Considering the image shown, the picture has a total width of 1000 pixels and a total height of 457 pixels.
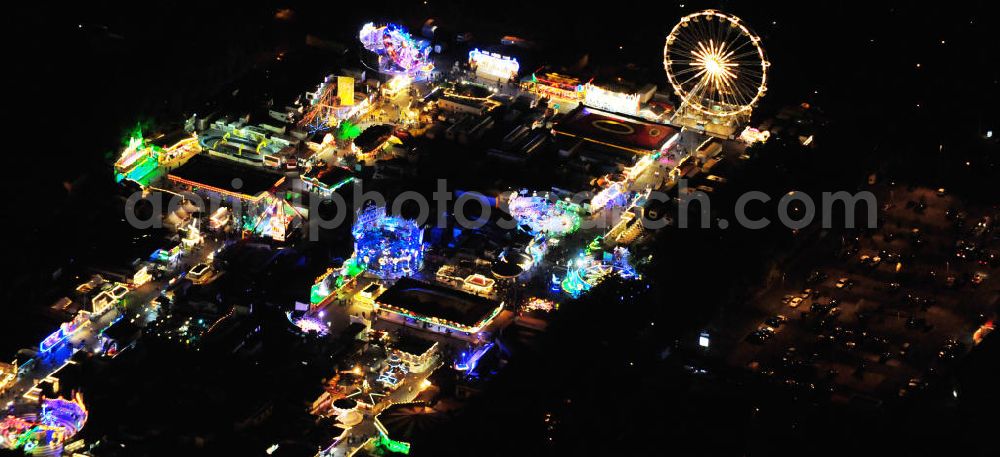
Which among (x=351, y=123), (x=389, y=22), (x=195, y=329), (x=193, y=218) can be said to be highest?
(x=389, y=22)

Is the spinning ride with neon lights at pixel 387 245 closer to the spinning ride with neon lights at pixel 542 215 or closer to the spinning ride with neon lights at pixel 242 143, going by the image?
the spinning ride with neon lights at pixel 542 215

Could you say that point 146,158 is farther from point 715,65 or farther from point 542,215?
point 715,65

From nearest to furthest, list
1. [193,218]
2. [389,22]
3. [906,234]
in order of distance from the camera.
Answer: [193,218] → [906,234] → [389,22]

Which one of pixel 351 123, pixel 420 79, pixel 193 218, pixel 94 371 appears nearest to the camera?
pixel 94 371

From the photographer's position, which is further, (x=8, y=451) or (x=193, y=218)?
(x=193, y=218)

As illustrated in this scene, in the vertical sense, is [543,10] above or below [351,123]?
above

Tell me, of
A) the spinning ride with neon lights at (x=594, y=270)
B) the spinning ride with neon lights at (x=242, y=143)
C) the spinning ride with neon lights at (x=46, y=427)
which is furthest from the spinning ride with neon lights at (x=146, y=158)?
the spinning ride with neon lights at (x=594, y=270)

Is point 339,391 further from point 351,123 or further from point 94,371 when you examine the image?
point 351,123

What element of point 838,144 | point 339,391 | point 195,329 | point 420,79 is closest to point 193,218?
point 195,329
